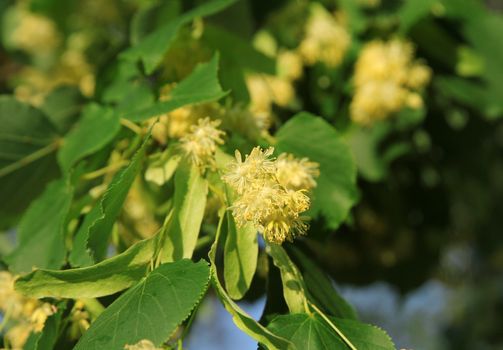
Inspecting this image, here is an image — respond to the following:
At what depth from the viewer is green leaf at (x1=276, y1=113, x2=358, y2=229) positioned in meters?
0.94

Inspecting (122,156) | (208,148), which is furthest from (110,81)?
(208,148)

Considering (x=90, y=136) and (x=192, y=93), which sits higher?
(x=192, y=93)

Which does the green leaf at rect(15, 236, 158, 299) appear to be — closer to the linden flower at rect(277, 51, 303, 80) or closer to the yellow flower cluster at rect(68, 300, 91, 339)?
the yellow flower cluster at rect(68, 300, 91, 339)

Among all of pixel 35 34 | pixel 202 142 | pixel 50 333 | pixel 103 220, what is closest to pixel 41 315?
pixel 50 333

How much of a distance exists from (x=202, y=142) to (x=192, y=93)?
0.07m

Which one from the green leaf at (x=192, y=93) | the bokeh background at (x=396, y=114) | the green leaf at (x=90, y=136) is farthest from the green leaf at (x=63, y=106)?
the green leaf at (x=192, y=93)

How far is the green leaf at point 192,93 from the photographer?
0.81m

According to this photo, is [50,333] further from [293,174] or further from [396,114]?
[396,114]

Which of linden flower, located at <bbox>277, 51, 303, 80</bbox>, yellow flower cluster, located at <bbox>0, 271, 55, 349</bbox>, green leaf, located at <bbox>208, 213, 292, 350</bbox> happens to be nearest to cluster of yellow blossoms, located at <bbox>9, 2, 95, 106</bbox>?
linden flower, located at <bbox>277, 51, 303, 80</bbox>

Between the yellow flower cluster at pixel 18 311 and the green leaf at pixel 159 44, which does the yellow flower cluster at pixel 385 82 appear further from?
the yellow flower cluster at pixel 18 311

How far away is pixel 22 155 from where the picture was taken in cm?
109

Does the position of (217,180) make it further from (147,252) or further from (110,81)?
(110,81)

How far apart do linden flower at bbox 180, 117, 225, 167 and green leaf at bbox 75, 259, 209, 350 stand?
0.14 meters

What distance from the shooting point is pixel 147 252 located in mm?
706
